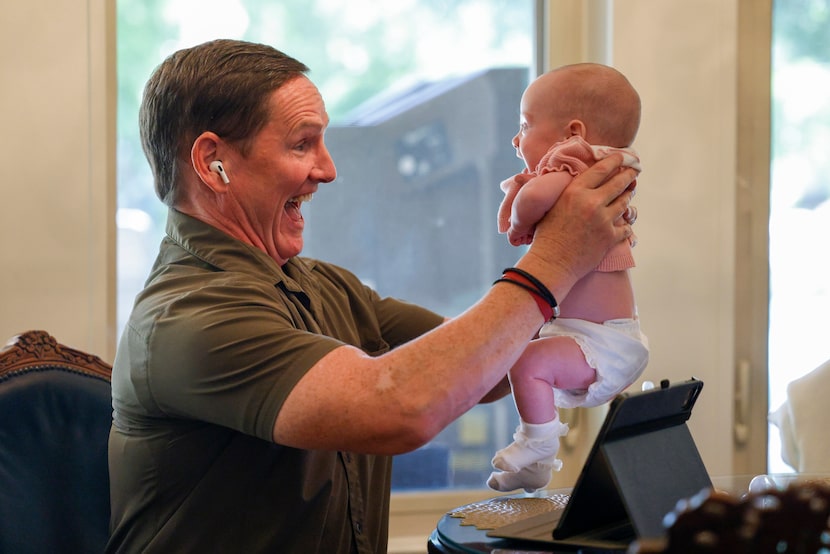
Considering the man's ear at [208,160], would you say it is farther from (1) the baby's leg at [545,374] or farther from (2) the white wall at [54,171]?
(2) the white wall at [54,171]

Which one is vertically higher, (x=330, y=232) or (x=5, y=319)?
(x=330, y=232)

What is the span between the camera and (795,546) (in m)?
0.78

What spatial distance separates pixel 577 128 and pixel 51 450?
40.2 inches

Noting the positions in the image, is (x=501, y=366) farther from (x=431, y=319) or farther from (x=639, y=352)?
(x=431, y=319)

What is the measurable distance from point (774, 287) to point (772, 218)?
19 cm

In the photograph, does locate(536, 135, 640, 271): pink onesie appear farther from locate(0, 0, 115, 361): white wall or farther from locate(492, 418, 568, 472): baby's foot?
locate(0, 0, 115, 361): white wall

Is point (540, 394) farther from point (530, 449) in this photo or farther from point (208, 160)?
point (208, 160)

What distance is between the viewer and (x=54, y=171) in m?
2.32

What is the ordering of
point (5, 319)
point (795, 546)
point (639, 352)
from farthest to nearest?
point (5, 319)
point (639, 352)
point (795, 546)

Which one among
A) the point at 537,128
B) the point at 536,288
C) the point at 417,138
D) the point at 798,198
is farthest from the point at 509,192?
the point at 798,198

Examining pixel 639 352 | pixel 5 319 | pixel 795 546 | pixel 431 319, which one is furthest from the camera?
pixel 5 319

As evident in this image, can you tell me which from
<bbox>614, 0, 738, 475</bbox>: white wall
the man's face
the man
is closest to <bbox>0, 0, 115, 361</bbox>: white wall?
the man

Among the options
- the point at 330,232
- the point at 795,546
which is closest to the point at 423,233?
the point at 330,232

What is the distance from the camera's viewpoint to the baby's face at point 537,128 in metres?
1.66
